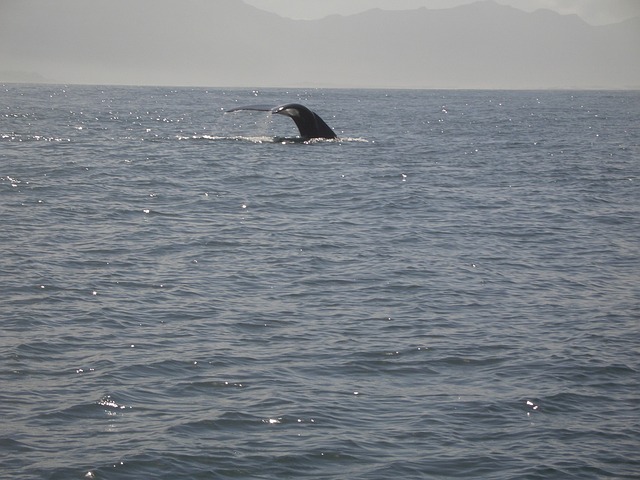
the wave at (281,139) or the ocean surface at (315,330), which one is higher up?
the wave at (281,139)

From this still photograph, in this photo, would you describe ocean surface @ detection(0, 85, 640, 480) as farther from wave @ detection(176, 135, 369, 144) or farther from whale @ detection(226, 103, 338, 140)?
wave @ detection(176, 135, 369, 144)

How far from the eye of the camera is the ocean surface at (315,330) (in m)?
9.21

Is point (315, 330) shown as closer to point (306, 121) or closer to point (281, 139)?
point (306, 121)

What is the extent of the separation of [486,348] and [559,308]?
8.46 ft

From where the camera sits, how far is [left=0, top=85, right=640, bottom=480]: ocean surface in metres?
9.21

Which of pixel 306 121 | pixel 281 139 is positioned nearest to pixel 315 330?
pixel 306 121

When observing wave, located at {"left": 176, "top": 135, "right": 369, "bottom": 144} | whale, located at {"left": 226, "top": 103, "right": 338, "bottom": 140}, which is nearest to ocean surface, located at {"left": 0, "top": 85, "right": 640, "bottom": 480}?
whale, located at {"left": 226, "top": 103, "right": 338, "bottom": 140}

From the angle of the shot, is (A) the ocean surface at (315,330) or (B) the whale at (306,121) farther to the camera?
(B) the whale at (306,121)

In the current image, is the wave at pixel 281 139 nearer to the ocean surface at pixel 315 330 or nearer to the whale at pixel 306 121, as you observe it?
the whale at pixel 306 121

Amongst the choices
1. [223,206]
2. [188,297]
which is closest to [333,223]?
[223,206]

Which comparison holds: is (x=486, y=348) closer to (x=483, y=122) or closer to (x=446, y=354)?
(x=446, y=354)

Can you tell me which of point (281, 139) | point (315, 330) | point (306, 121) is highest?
point (306, 121)

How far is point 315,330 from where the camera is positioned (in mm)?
13141

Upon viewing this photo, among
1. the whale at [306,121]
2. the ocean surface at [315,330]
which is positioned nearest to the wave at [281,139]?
the whale at [306,121]
